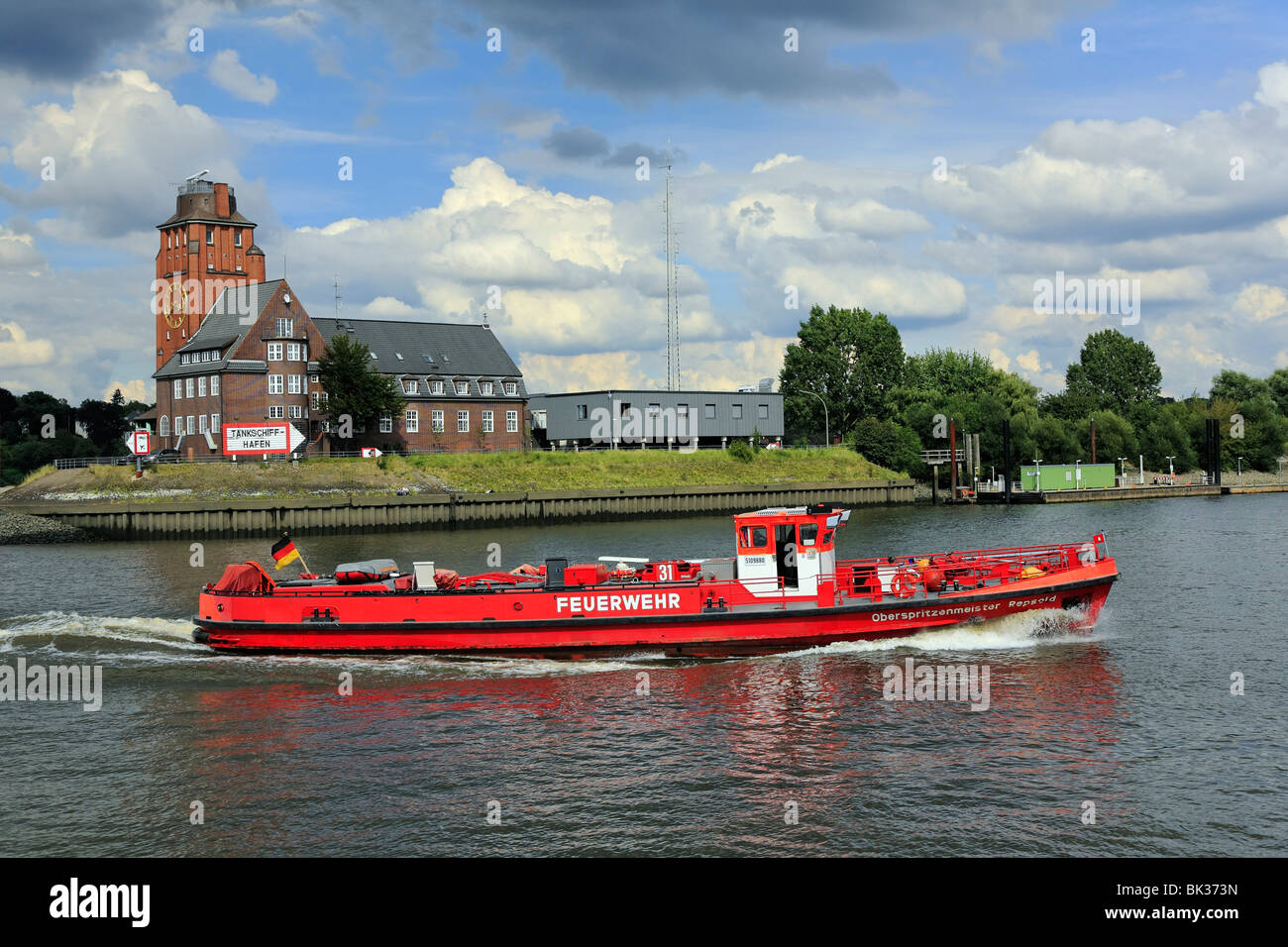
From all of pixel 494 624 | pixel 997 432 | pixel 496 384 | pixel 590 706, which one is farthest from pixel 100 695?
pixel 997 432

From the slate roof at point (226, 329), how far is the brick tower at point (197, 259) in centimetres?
597

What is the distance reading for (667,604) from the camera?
31031 millimetres

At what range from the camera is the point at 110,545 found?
6775cm

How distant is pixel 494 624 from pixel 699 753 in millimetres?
10457

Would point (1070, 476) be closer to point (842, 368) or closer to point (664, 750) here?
point (842, 368)

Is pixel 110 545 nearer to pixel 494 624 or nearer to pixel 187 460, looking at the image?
pixel 187 460

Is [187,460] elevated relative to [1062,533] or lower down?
elevated

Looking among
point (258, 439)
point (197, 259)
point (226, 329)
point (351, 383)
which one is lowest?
point (258, 439)

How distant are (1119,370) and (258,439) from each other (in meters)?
127

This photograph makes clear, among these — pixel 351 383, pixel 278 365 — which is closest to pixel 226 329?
pixel 278 365

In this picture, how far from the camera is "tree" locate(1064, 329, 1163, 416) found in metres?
160

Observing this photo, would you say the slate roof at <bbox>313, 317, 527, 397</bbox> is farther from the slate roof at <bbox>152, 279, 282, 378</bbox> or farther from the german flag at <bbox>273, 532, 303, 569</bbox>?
the german flag at <bbox>273, 532, 303, 569</bbox>

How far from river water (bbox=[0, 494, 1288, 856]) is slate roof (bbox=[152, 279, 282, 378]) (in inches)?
2266
